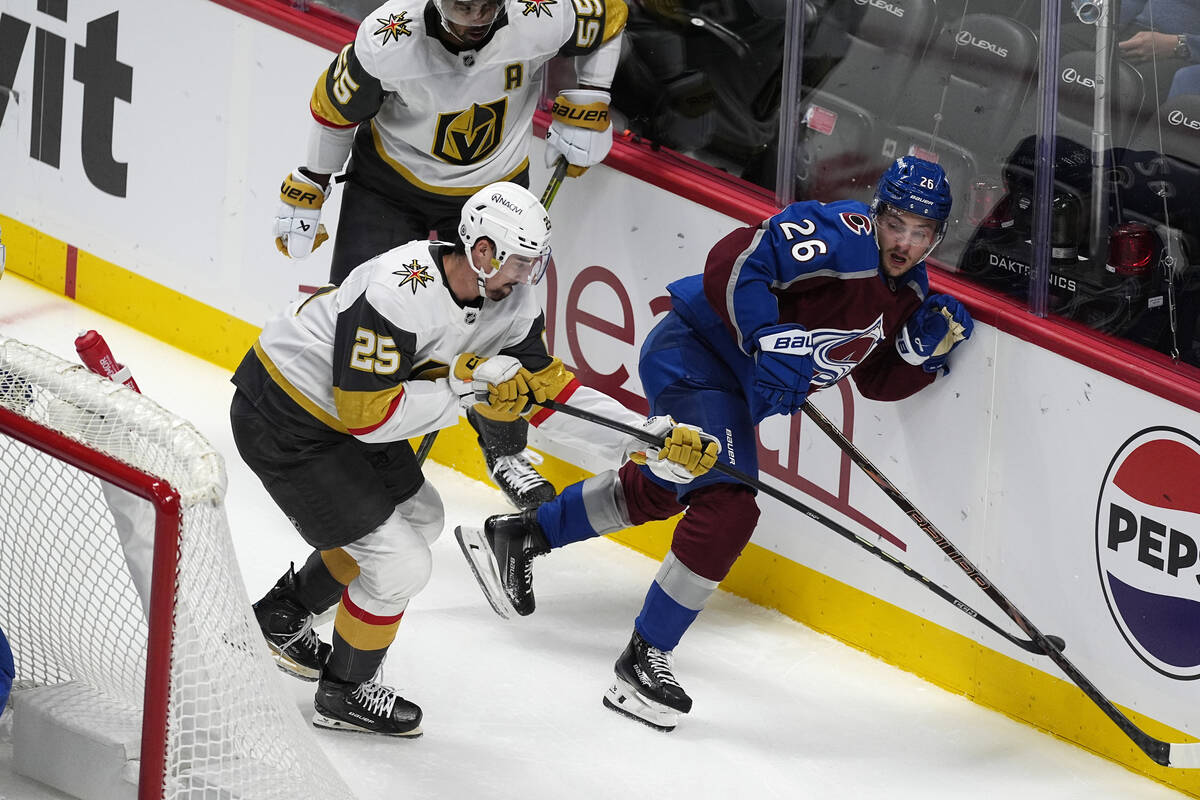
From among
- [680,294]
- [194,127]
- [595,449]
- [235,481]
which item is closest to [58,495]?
[595,449]

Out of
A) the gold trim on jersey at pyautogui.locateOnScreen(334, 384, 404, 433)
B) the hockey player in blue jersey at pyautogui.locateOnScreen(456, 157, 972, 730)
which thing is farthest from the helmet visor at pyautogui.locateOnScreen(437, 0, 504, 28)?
the gold trim on jersey at pyautogui.locateOnScreen(334, 384, 404, 433)

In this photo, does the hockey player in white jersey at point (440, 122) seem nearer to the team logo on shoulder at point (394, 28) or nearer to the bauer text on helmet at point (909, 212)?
the team logo on shoulder at point (394, 28)

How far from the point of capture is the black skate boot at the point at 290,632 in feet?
14.3

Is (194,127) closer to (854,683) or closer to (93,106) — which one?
(93,106)

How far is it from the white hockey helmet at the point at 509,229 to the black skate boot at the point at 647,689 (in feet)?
3.26

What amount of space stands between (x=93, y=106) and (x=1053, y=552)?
324 centimetres

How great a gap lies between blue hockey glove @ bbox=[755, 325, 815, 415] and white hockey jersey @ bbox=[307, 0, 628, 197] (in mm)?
962

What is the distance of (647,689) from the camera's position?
4.39m

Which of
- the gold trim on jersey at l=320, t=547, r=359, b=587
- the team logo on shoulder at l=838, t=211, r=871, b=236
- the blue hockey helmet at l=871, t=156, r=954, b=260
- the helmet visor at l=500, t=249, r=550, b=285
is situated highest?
the blue hockey helmet at l=871, t=156, r=954, b=260

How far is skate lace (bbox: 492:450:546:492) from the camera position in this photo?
496 cm

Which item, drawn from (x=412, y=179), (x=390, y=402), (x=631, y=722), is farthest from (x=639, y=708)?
(x=412, y=179)

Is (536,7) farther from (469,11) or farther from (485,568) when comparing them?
(485,568)

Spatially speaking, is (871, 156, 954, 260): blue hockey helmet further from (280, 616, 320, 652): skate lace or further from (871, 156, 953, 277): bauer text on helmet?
(280, 616, 320, 652): skate lace

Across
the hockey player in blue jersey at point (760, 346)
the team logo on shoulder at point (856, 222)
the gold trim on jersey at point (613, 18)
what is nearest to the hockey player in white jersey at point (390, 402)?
the hockey player in blue jersey at point (760, 346)
